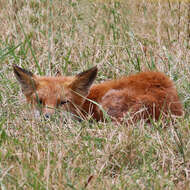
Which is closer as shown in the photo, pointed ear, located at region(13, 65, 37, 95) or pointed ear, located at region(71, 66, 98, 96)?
pointed ear, located at region(13, 65, 37, 95)

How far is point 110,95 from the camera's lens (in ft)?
22.1

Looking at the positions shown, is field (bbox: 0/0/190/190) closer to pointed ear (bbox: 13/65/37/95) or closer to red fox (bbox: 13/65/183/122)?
pointed ear (bbox: 13/65/37/95)

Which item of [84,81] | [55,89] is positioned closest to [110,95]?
[84,81]

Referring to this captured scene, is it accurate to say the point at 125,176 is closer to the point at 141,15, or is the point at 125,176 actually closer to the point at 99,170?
the point at 99,170

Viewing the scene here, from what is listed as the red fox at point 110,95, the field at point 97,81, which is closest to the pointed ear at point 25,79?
the red fox at point 110,95

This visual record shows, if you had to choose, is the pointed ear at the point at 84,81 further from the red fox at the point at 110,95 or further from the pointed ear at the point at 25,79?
the pointed ear at the point at 25,79

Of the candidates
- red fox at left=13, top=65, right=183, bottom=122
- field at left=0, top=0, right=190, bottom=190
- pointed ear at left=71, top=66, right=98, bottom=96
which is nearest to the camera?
field at left=0, top=0, right=190, bottom=190

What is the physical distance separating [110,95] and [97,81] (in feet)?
4.09

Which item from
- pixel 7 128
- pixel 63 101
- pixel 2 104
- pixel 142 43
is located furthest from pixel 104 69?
pixel 7 128

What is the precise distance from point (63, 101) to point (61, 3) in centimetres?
276

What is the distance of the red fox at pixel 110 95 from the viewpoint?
244 inches

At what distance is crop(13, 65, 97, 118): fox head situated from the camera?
21.4ft

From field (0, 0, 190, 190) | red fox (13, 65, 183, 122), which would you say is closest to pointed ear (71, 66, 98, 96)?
red fox (13, 65, 183, 122)

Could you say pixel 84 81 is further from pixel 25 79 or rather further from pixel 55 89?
pixel 25 79
